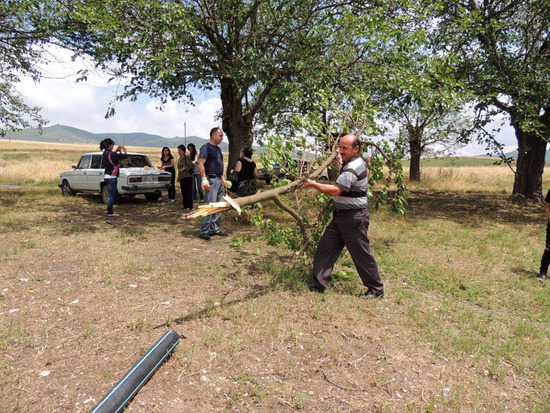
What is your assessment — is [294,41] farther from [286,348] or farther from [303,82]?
[286,348]

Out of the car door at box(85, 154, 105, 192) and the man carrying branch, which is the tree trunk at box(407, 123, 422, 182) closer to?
the car door at box(85, 154, 105, 192)

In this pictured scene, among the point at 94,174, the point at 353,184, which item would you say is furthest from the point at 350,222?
the point at 94,174

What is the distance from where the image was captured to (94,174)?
11781 millimetres

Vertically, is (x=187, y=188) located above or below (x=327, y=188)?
below

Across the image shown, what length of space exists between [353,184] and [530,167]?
Result: 498 inches

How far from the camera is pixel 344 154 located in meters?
4.06

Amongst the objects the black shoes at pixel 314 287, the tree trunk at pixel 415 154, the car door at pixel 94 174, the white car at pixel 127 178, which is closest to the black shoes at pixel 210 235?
the black shoes at pixel 314 287

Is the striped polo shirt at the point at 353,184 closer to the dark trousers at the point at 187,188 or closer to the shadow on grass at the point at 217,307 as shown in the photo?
the shadow on grass at the point at 217,307

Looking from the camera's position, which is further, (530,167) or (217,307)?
(530,167)

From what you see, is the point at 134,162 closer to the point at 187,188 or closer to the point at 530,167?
the point at 187,188

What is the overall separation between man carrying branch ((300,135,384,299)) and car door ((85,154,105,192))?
9.70 metres

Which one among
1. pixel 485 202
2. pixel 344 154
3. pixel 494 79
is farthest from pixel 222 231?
pixel 485 202

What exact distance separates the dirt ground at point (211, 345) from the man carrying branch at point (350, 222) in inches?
12.4

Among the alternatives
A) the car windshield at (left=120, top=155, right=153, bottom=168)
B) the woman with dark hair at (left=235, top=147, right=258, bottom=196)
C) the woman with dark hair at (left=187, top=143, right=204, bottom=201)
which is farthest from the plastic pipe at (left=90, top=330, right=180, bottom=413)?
the car windshield at (left=120, top=155, right=153, bottom=168)
